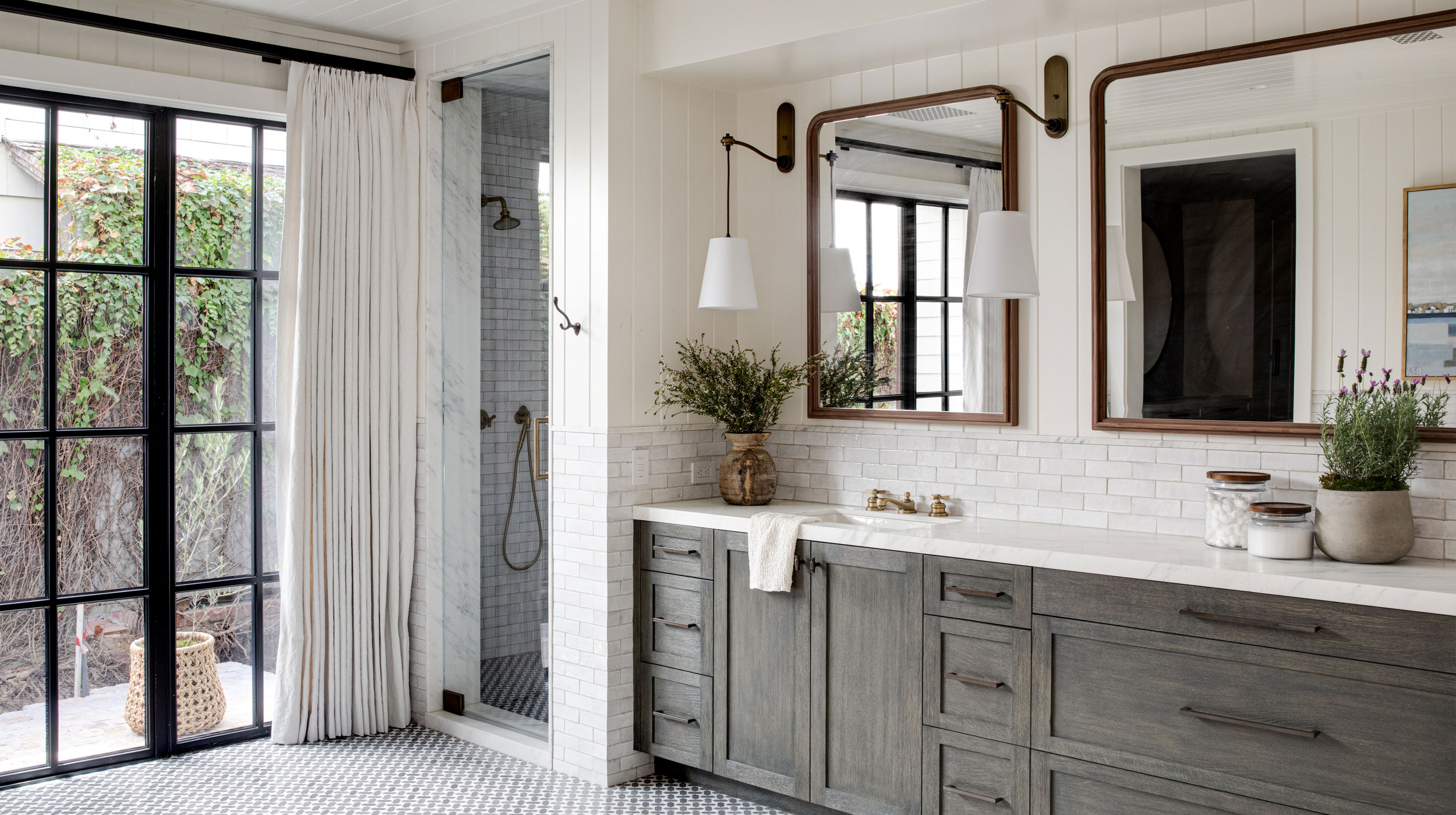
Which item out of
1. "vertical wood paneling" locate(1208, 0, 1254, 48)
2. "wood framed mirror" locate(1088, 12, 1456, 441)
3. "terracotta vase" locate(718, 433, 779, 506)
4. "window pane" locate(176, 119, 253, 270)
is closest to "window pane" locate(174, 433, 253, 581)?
"window pane" locate(176, 119, 253, 270)

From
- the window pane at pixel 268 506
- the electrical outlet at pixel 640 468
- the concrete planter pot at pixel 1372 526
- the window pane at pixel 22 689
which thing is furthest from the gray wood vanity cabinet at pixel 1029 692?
the window pane at pixel 22 689

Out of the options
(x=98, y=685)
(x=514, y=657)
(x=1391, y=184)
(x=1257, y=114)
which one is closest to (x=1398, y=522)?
(x=1391, y=184)

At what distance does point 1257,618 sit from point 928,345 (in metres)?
1.40

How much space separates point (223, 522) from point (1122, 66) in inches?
132

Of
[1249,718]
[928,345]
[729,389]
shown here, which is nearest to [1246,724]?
[1249,718]

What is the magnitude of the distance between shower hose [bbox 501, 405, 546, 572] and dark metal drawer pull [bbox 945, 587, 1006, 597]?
1.69 meters

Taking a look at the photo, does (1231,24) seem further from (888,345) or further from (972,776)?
(972,776)

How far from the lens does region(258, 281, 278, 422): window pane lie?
4.14m

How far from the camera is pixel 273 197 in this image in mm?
4137

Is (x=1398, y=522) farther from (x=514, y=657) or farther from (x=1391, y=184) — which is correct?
(x=514, y=657)

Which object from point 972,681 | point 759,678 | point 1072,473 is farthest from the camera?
point 759,678

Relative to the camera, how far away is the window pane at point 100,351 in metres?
3.74

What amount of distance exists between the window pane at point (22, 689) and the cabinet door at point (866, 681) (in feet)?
8.28

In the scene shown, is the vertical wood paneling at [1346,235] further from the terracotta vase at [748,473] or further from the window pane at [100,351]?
the window pane at [100,351]
